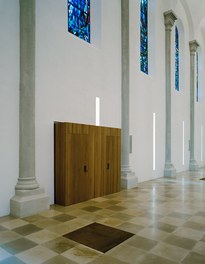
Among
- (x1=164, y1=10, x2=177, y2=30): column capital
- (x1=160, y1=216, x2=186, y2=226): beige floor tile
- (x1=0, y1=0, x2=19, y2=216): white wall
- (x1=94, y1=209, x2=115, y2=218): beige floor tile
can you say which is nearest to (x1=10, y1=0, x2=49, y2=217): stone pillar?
(x1=0, y1=0, x2=19, y2=216): white wall

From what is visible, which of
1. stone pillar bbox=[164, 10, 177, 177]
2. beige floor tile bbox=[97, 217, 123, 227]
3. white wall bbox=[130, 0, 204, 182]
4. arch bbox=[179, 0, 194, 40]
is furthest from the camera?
arch bbox=[179, 0, 194, 40]

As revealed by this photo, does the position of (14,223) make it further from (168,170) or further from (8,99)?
(168,170)

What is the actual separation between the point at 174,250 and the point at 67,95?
3.98 m

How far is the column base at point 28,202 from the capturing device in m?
Result: 4.49

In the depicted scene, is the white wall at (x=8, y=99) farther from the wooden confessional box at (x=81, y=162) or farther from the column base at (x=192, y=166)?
the column base at (x=192, y=166)

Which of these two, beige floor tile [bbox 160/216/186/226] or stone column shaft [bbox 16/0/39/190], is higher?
stone column shaft [bbox 16/0/39/190]

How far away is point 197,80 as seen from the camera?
1558 centimetres

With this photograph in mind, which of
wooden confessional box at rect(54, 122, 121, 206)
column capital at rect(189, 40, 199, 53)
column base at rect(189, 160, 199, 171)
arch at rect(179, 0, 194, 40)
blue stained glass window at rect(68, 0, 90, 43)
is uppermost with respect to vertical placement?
arch at rect(179, 0, 194, 40)

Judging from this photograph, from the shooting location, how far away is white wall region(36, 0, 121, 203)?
17.4 feet

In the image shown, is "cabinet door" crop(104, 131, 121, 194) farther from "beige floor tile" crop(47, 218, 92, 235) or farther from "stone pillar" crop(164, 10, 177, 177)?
"stone pillar" crop(164, 10, 177, 177)

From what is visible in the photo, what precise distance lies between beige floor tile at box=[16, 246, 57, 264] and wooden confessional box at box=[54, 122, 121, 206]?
2.11 meters

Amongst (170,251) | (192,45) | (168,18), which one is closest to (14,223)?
(170,251)

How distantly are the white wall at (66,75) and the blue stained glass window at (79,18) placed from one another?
15.9 inches

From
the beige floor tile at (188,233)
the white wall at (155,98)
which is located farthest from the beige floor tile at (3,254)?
the white wall at (155,98)
